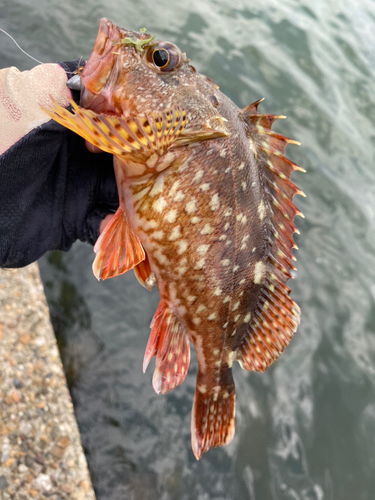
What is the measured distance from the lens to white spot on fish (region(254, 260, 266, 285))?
234 centimetres

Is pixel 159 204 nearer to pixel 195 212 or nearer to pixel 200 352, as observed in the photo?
pixel 195 212

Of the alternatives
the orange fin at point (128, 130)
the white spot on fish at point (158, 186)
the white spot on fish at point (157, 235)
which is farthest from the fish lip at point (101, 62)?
the white spot on fish at point (157, 235)

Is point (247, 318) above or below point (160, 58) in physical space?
below

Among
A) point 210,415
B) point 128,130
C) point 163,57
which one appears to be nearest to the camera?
point 128,130

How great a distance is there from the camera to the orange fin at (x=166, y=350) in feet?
7.57

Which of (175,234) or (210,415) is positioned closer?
(175,234)

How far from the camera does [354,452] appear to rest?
12.3 feet

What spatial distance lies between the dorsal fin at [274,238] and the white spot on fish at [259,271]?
0.02 m

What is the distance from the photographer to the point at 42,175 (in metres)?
2.20

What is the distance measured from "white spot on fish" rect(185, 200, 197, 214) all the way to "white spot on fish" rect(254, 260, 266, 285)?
563mm

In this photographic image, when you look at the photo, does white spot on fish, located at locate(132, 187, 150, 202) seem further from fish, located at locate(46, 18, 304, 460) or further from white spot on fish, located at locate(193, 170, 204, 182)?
white spot on fish, located at locate(193, 170, 204, 182)

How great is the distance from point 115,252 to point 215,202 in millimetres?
623

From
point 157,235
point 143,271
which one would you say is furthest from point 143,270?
point 157,235

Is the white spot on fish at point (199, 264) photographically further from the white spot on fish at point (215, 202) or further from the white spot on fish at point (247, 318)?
the white spot on fish at point (247, 318)
